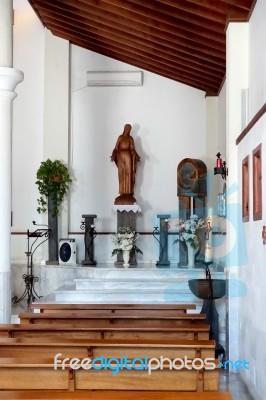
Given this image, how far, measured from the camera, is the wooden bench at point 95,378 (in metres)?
4.68

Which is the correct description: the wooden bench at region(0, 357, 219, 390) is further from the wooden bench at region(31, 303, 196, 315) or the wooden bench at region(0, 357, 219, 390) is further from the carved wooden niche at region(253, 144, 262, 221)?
the wooden bench at region(31, 303, 196, 315)

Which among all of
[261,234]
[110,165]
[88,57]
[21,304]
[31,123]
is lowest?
[21,304]

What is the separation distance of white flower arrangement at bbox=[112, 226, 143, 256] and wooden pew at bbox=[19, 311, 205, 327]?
4.92 m

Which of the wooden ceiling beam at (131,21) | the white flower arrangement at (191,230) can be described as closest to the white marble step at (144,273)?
the white flower arrangement at (191,230)

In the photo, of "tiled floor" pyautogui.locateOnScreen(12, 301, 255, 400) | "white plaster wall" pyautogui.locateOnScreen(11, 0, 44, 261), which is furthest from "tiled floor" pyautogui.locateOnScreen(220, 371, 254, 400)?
"white plaster wall" pyautogui.locateOnScreen(11, 0, 44, 261)

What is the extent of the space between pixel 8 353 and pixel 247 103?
4348 mm

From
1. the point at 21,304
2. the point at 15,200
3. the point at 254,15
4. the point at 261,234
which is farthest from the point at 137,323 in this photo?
the point at 15,200

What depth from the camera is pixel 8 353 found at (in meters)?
5.12

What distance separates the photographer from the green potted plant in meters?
12.7

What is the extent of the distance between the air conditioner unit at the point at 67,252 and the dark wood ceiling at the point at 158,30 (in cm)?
361

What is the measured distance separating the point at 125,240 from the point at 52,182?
5.95 ft

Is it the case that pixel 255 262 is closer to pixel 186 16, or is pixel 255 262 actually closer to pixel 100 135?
pixel 186 16

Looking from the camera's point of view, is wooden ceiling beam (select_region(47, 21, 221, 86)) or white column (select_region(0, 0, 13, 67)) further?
wooden ceiling beam (select_region(47, 21, 221, 86))

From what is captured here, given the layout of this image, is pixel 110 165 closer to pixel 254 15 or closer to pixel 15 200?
pixel 15 200
